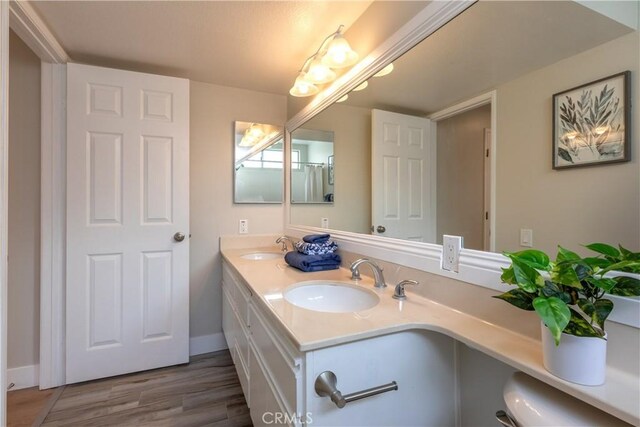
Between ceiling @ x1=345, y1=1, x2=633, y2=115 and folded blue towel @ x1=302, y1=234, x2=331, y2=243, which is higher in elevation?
ceiling @ x1=345, y1=1, x2=633, y2=115

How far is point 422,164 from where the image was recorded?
3.91 feet

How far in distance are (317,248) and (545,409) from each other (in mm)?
1147

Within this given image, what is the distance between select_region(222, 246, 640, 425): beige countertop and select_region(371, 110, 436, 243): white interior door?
0.29 metres

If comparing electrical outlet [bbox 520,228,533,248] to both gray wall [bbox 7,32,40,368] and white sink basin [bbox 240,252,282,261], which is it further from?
gray wall [bbox 7,32,40,368]

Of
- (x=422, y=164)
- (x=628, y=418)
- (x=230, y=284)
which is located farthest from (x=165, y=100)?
(x=628, y=418)

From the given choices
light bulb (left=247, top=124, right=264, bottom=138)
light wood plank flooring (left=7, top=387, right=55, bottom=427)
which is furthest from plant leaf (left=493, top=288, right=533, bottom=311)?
light wood plank flooring (left=7, top=387, right=55, bottom=427)

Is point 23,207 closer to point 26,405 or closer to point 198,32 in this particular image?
point 26,405

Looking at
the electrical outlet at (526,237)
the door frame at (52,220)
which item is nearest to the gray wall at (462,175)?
the electrical outlet at (526,237)

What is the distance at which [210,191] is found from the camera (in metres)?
2.29

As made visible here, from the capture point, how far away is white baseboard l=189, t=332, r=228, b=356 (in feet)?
7.31

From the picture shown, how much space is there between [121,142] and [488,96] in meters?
2.14

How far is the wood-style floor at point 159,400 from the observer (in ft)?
4.99

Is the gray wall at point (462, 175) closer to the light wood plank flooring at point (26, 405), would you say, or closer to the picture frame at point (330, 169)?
the picture frame at point (330, 169)

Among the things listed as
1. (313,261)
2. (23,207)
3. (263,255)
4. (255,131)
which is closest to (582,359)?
(313,261)
